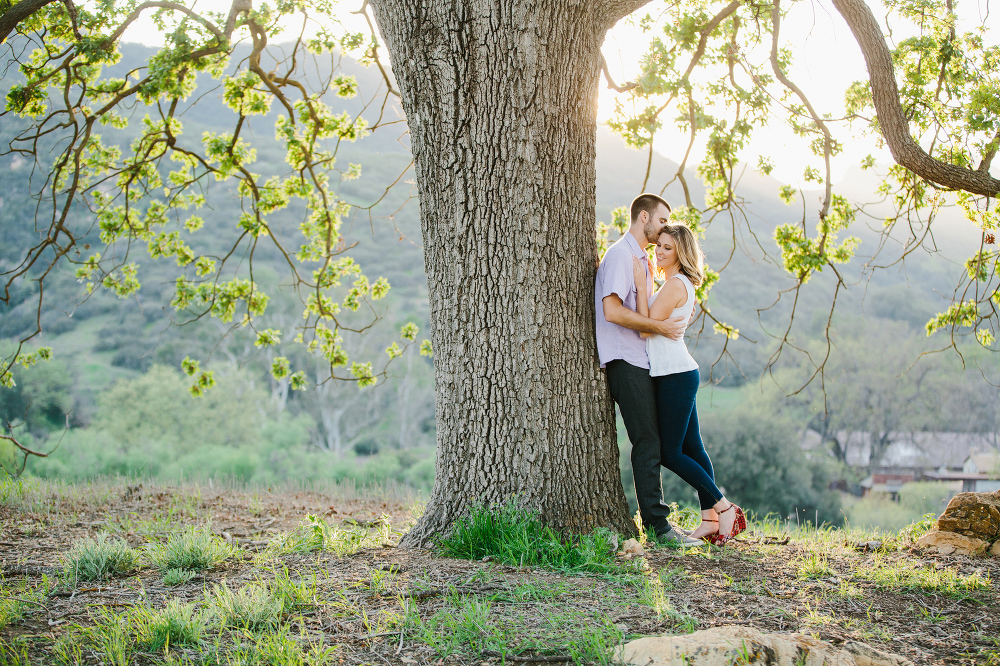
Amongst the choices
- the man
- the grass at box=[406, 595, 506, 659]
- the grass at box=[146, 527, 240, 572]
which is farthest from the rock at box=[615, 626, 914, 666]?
the grass at box=[146, 527, 240, 572]

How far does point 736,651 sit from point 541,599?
0.92 meters

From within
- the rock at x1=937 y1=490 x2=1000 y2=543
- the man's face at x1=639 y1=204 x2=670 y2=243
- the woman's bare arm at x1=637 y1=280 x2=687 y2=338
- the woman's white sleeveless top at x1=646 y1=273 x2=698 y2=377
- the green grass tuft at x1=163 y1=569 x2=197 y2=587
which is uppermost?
the man's face at x1=639 y1=204 x2=670 y2=243

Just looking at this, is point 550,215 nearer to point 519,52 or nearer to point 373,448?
point 519,52

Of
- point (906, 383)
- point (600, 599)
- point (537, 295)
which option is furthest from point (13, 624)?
point (906, 383)

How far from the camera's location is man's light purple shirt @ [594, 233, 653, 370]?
376 centimetres

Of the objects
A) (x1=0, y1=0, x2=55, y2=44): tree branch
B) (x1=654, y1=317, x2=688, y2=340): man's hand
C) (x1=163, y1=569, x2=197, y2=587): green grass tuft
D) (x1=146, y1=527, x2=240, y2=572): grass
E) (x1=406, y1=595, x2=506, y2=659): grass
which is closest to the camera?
(x1=406, y1=595, x2=506, y2=659): grass

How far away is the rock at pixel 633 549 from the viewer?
139 inches

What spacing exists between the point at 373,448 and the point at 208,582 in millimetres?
37870

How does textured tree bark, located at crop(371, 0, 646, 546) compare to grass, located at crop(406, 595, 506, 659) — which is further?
textured tree bark, located at crop(371, 0, 646, 546)

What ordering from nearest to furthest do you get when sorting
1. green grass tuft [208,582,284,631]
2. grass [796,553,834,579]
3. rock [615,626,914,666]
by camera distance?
rock [615,626,914,666] < green grass tuft [208,582,284,631] < grass [796,553,834,579]

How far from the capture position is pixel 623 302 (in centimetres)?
384

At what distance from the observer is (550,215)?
369 cm

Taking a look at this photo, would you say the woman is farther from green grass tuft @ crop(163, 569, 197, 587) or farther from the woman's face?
green grass tuft @ crop(163, 569, 197, 587)

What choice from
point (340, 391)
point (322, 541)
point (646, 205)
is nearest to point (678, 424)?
point (646, 205)
